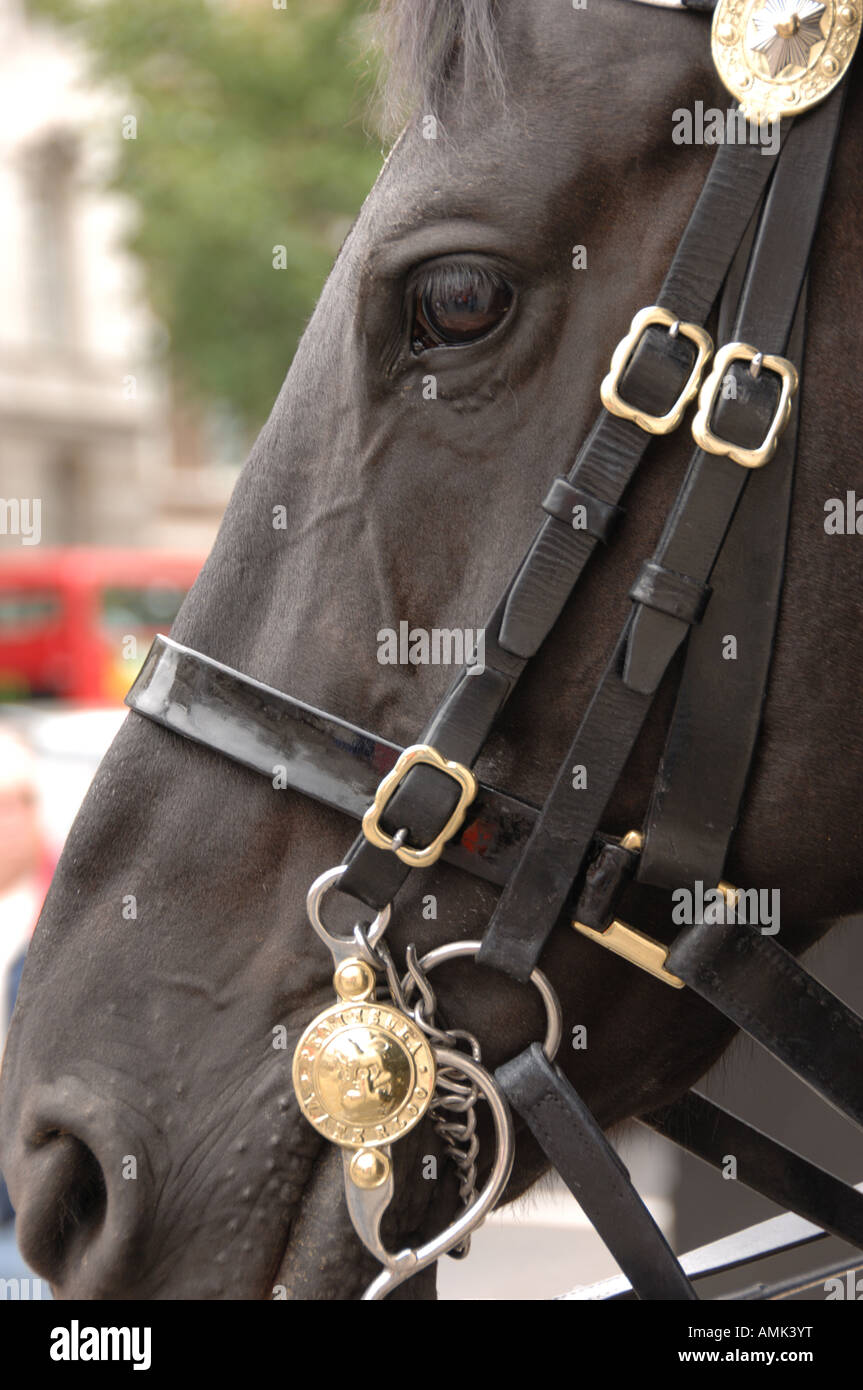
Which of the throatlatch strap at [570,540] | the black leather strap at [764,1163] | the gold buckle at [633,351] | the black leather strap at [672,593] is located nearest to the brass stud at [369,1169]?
the throatlatch strap at [570,540]

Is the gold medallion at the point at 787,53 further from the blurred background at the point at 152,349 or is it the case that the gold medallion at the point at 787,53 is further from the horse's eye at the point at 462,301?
the blurred background at the point at 152,349

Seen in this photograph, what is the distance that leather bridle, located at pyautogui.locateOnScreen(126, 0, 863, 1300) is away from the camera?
62.9 inches

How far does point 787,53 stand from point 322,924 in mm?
1216

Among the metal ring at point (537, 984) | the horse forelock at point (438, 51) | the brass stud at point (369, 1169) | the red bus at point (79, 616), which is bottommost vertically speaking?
the brass stud at point (369, 1169)

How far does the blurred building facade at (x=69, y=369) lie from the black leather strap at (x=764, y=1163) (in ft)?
72.2

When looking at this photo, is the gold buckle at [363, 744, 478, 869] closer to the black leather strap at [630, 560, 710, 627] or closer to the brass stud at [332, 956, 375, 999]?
the brass stud at [332, 956, 375, 999]

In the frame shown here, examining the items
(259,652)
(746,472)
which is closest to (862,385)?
(746,472)

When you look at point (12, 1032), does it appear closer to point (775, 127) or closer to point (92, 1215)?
point (92, 1215)

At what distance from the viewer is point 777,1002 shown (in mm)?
1677

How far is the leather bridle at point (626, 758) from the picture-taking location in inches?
62.9

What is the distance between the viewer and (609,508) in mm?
1609

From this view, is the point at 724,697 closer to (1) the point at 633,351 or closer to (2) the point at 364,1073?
(1) the point at 633,351

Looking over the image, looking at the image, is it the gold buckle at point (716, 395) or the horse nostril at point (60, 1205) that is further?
the horse nostril at point (60, 1205)

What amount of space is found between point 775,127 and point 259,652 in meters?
0.92
